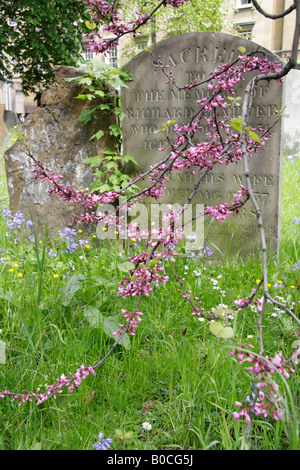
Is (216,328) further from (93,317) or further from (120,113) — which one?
(120,113)

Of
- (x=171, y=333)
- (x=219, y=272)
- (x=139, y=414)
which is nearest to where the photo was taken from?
(x=139, y=414)

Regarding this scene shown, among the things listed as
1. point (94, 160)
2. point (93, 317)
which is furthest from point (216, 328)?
point (94, 160)

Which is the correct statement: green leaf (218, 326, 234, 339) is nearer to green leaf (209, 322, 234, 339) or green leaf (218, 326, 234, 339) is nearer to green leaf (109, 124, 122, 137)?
green leaf (209, 322, 234, 339)

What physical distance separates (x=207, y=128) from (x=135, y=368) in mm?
2539

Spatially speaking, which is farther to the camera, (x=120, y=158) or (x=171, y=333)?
(x=120, y=158)

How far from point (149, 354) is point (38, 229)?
2.34 metres

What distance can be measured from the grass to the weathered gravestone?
780 mm

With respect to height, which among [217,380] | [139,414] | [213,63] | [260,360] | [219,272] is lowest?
[139,414]

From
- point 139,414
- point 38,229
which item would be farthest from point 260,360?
point 38,229

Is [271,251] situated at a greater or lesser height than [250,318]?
greater

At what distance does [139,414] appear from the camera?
1720mm

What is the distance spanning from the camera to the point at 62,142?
4012 millimetres

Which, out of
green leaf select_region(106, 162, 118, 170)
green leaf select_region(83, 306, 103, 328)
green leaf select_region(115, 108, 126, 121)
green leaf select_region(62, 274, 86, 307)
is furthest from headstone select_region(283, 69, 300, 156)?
green leaf select_region(83, 306, 103, 328)
